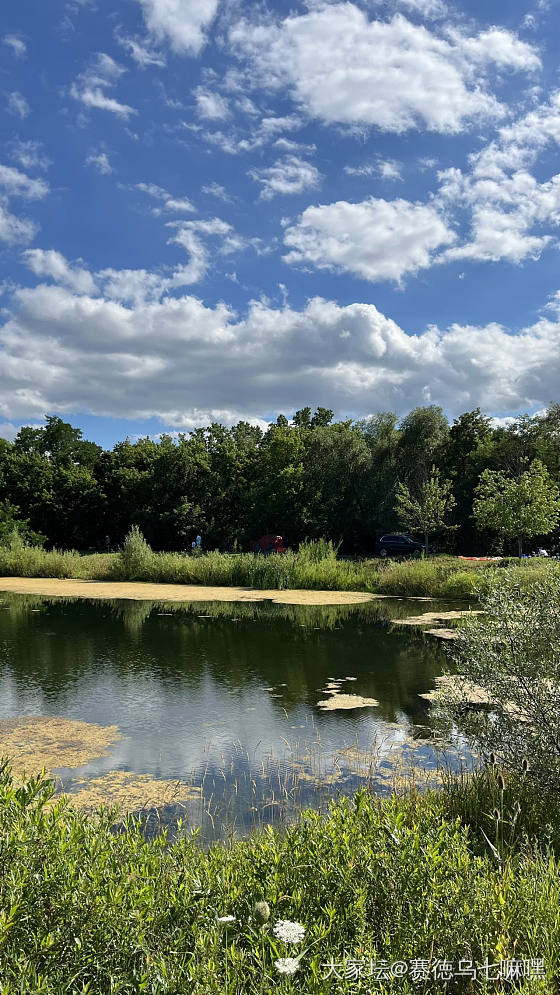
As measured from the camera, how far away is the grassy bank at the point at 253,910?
2.03 meters

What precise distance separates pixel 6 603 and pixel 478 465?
20.7 m

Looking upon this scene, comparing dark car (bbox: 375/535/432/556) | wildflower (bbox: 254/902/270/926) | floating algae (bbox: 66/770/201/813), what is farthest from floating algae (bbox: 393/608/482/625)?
dark car (bbox: 375/535/432/556)

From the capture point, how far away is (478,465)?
30141 millimetres

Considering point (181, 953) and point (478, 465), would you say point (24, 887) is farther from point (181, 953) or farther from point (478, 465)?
point (478, 465)

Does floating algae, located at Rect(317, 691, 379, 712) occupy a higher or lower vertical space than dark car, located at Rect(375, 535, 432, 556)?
lower

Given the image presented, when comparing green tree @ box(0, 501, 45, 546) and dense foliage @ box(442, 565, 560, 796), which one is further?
green tree @ box(0, 501, 45, 546)

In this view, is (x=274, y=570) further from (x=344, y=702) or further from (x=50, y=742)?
(x=50, y=742)

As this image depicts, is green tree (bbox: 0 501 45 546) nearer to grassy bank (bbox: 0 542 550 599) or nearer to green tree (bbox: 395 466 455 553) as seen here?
grassy bank (bbox: 0 542 550 599)

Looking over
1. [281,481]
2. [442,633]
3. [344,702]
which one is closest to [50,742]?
[344,702]

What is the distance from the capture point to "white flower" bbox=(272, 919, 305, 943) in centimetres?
187

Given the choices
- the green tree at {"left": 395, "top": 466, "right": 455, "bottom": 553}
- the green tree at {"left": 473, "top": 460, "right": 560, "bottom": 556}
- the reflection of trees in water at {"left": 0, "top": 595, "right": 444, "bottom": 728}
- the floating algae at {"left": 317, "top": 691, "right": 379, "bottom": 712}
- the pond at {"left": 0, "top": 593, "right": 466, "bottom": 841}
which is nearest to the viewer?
the pond at {"left": 0, "top": 593, "right": 466, "bottom": 841}

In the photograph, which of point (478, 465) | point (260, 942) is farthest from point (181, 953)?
point (478, 465)

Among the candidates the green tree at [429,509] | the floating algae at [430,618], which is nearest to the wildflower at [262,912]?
the floating algae at [430,618]

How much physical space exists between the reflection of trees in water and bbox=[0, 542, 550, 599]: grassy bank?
2.82 meters
